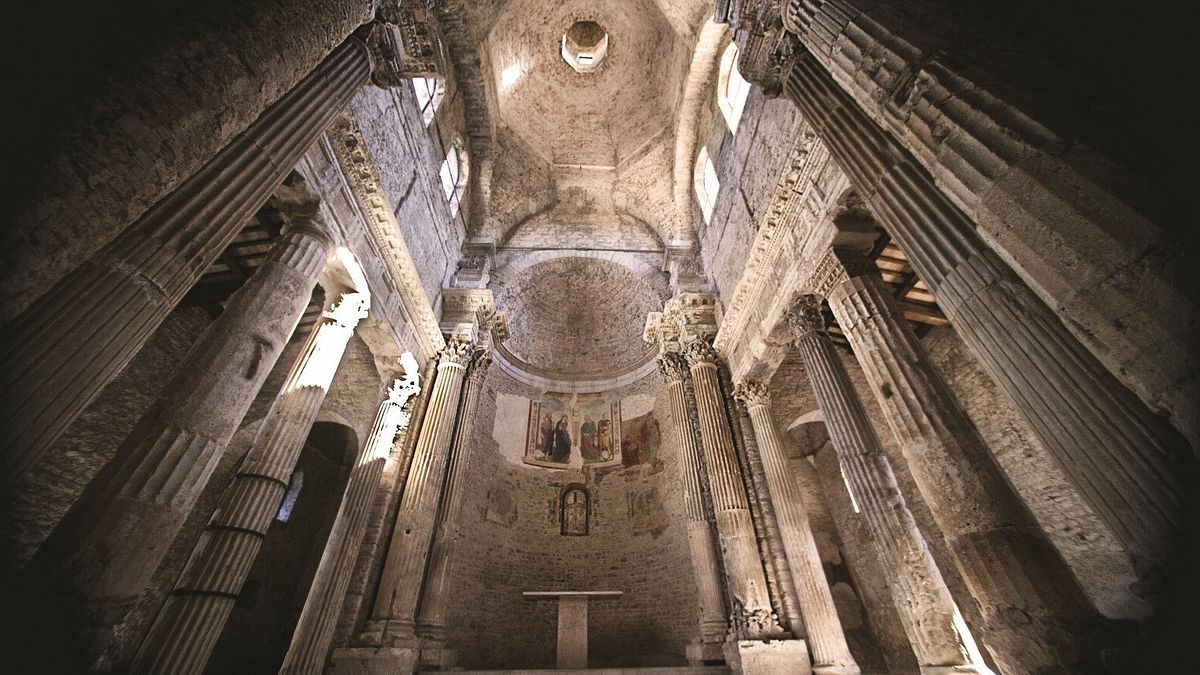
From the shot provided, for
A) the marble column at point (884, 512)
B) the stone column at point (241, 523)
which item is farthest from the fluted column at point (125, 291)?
the marble column at point (884, 512)

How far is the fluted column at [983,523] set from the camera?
8.69ft

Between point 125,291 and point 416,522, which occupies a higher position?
point 125,291

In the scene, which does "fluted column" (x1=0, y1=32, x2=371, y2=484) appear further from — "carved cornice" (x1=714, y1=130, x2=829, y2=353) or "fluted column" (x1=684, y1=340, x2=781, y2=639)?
"fluted column" (x1=684, y1=340, x2=781, y2=639)

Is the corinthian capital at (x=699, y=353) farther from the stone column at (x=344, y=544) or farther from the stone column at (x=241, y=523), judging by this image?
the stone column at (x=241, y=523)

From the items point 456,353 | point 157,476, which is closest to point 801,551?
point 456,353

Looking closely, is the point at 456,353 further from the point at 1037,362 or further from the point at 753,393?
the point at 1037,362

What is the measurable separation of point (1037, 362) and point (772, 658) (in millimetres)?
4918

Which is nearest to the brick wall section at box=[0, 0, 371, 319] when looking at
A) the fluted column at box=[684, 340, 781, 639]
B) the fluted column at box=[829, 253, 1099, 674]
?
the fluted column at box=[829, 253, 1099, 674]

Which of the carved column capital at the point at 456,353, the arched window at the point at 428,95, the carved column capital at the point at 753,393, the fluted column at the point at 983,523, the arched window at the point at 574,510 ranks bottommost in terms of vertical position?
the fluted column at the point at 983,523

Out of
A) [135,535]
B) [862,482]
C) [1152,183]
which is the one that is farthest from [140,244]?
[862,482]

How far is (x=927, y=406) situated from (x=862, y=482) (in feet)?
5.16

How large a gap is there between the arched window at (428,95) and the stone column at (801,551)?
806 cm

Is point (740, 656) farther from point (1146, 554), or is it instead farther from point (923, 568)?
point (1146, 554)

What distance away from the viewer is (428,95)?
8.42 metres
